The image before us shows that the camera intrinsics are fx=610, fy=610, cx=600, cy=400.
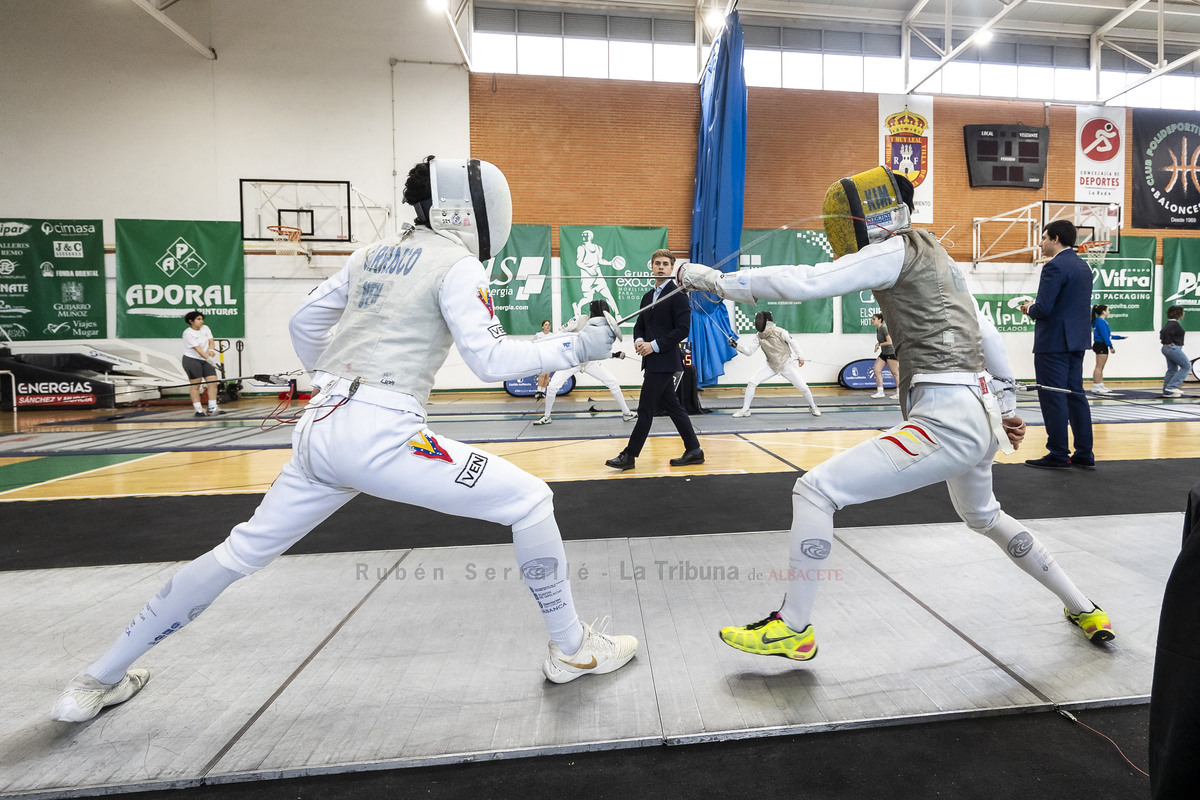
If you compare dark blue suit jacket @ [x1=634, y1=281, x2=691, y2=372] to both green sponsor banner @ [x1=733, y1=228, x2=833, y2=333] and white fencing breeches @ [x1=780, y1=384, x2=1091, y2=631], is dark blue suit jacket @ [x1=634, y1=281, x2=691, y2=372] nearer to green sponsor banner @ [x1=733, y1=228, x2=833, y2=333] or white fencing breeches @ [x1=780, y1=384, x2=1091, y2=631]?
white fencing breeches @ [x1=780, y1=384, x2=1091, y2=631]

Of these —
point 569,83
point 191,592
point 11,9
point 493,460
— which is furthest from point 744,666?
point 11,9

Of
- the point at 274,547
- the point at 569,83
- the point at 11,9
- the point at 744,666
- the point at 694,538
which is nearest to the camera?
the point at 274,547

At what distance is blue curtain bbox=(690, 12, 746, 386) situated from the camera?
32.9ft

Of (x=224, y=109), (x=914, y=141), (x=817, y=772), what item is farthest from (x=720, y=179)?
(x=817, y=772)

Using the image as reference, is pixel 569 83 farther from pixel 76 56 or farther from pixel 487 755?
pixel 487 755

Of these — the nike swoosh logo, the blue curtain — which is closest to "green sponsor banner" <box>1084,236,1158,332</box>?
the blue curtain

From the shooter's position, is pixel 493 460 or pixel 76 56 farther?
pixel 76 56

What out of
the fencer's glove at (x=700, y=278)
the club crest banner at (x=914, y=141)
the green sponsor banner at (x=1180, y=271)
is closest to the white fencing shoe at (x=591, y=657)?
the fencer's glove at (x=700, y=278)

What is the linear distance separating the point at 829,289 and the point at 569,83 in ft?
37.6

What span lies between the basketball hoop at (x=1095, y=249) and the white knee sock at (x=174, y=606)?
14.2 m

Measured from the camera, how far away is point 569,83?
11.6 metres

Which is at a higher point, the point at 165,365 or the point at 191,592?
the point at 165,365

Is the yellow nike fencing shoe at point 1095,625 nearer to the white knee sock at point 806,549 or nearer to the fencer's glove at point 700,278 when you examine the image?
the white knee sock at point 806,549

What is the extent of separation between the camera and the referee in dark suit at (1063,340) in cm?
438
